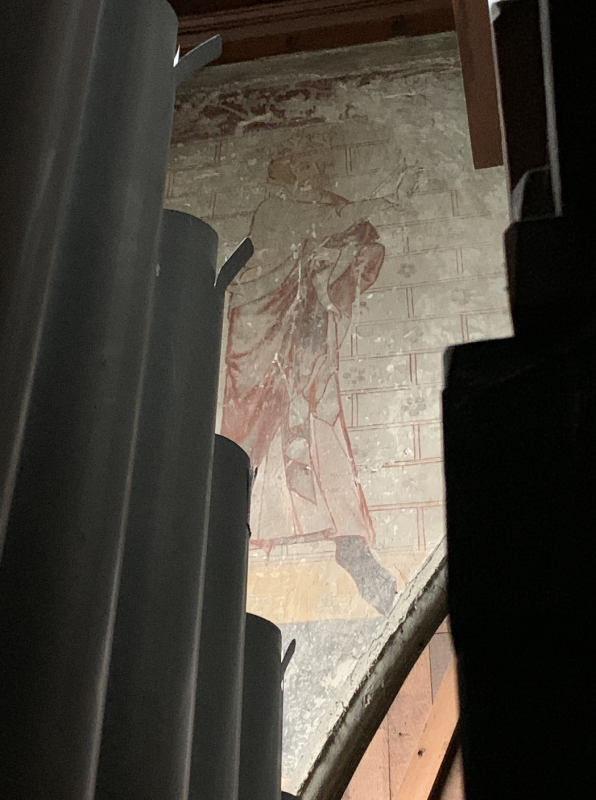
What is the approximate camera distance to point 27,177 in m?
1.16

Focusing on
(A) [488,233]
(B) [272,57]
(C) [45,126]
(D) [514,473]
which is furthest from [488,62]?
(B) [272,57]

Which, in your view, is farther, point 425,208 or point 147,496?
point 425,208

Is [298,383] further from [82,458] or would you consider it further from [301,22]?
[82,458]

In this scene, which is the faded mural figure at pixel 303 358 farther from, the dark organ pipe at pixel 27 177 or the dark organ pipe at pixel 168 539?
the dark organ pipe at pixel 27 177

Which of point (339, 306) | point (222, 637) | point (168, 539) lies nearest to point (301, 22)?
point (339, 306)

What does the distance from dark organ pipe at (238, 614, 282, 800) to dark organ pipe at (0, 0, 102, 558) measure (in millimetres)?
2015

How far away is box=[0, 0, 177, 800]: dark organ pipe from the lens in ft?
4.34

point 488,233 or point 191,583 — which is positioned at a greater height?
point 488,233

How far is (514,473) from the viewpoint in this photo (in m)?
0.66

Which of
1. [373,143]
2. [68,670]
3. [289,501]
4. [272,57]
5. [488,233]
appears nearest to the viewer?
[68,670]

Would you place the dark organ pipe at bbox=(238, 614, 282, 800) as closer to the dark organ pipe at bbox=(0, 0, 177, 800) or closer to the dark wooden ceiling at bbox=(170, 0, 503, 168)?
the dark organ pipe at bbox=(0, 0, 177, 800)

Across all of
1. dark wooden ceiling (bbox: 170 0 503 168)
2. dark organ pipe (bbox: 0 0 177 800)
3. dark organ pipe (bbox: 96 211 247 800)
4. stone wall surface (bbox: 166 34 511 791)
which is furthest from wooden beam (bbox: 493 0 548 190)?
dark wooden ceiling (bbox: 170 0 503 168)

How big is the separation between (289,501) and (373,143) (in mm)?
3097

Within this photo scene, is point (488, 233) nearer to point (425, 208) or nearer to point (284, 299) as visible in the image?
point (425, 208)
